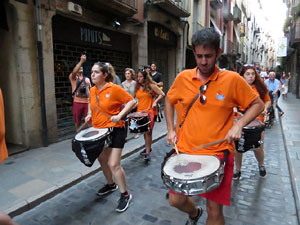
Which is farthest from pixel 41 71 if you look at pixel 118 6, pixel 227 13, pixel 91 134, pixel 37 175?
pixel 227 13

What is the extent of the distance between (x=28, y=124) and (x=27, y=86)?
87cm

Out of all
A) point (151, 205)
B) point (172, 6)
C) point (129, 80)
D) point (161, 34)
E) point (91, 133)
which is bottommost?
point (151, 205)

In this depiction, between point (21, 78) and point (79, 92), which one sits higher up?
point (21, 78)

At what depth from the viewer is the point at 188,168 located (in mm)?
2008

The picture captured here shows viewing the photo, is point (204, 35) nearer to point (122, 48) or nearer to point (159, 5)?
point (122, 48)

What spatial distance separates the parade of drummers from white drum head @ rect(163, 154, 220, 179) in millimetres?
13

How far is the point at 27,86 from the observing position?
18.6 feet

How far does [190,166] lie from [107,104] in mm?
1588

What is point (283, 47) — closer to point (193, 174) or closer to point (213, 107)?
point (213, 107)

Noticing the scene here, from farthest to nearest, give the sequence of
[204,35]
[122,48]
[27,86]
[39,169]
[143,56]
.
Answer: [143,56] → [122,48] → [27,86] → [39,169] → [204,35]

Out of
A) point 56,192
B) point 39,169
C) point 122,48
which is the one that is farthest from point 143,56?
point 56,192

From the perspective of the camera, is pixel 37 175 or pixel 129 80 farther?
pixel 129 80

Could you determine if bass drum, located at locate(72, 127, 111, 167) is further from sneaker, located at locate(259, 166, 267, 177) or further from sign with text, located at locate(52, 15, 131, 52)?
sign with text, located at locate(52, 15, 131, 52)

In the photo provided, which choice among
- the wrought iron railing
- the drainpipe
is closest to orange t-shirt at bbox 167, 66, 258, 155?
the drainpipe
